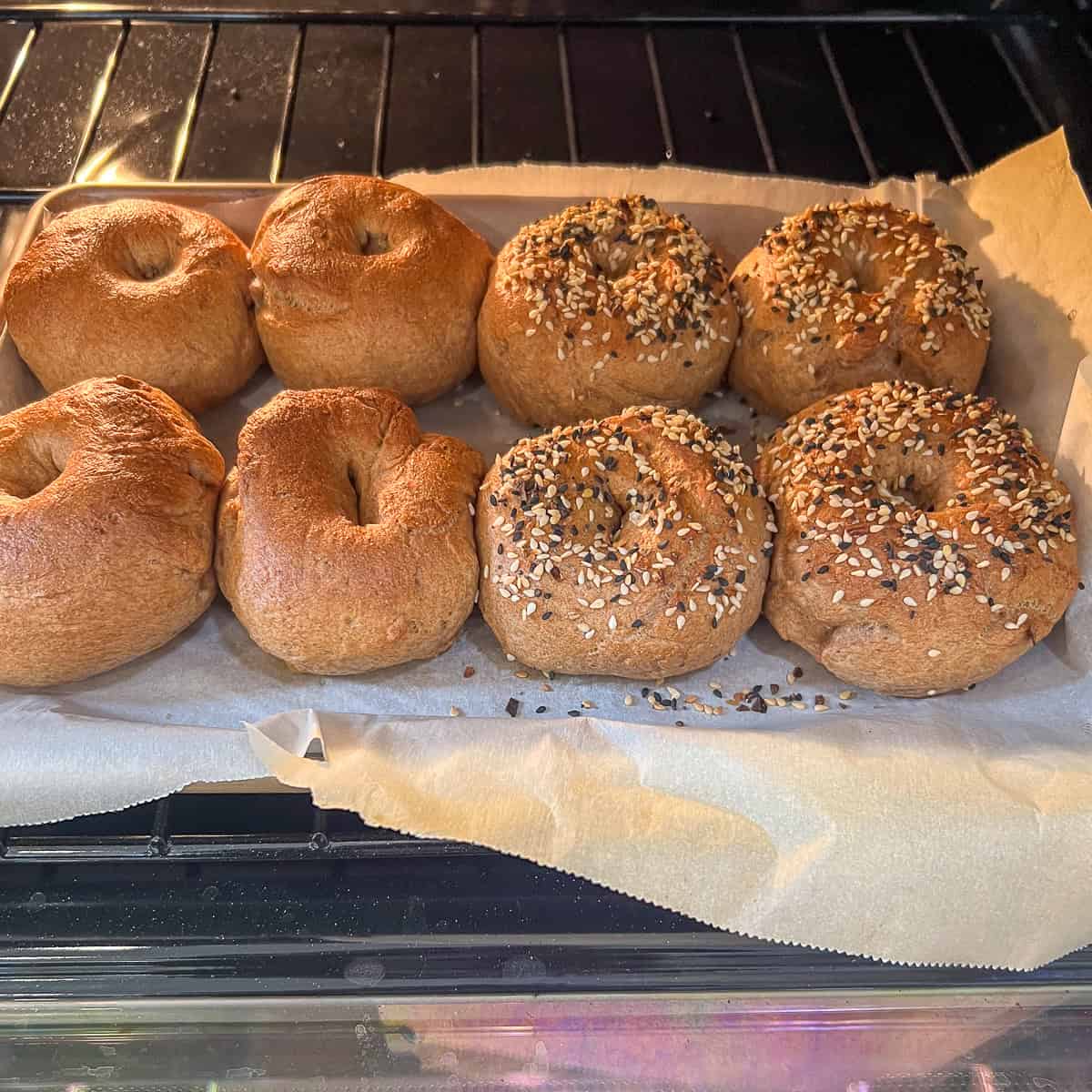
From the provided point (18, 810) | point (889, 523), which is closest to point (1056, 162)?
point (889, 523)

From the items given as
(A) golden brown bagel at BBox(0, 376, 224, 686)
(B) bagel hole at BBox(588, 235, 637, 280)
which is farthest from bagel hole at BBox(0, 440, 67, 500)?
(B) bagel hole at BBox(588, 235, 637, 280)

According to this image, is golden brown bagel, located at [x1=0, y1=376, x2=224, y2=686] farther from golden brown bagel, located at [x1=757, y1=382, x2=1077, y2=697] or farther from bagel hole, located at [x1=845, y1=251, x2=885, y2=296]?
bagel hole, located at [x1=845, y1=251, x2=885, y2=296]

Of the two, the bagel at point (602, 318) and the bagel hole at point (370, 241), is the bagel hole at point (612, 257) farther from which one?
the bagel hole at point (370, 241)

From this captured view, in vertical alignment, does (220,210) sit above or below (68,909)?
above

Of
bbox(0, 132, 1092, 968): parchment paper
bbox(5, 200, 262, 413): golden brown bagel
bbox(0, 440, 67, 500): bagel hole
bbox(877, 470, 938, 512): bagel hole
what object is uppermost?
bbox(5, 200, 262, 413): golden brown bagel

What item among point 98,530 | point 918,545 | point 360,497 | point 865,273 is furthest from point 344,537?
point 865,273

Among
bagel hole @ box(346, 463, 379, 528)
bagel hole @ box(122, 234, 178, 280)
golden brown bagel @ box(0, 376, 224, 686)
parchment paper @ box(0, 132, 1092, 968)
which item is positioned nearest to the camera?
parchment paper @ box(0, 132, 1092, 968)

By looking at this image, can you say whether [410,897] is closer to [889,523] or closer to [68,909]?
[68,909]
